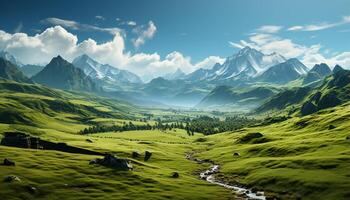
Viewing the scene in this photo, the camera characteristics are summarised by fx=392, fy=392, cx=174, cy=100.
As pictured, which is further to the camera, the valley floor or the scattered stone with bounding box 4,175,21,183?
the scattered stone with bounding box 4,175,21,183

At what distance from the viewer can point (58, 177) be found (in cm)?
12081

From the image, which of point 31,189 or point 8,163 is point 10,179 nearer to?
point 31,189

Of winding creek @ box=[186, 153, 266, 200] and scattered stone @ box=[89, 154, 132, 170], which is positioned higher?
scattered stone @ box=[89, 154, 132, 170]

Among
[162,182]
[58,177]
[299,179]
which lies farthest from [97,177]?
[299,179]

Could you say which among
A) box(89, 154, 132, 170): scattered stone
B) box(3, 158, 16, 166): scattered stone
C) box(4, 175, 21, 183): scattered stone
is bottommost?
box(4, 175, 21, 183): scattered stone

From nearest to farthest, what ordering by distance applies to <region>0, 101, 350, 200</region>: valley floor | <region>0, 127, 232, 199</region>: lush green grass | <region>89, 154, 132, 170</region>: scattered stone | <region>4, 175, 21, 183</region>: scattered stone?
1. <region>0, 127, 232, 199</region>: lush green grass
2. <region>0, 101, 350, 200</region>: valley floor
3. <region>4, 175, 21, 183</region>: scattered stone
4. <region>89, 154, 132, 170</region>: scattered stone

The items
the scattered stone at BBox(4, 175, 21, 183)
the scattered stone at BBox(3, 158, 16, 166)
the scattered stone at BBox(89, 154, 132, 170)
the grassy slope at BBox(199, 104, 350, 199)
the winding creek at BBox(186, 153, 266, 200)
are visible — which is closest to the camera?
the grassy slope at BBox(199, 104, 350, 199)

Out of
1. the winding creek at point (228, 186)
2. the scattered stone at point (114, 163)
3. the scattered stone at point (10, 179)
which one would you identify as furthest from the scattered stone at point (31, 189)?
the winding creek at point (228, 186)

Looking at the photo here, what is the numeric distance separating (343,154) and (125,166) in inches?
3061

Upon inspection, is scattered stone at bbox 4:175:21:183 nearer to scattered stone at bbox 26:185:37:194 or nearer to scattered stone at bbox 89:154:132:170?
scattered stone at bbox 26:185:37:194

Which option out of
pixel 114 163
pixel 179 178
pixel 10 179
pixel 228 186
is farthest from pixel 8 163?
pixel 228 186

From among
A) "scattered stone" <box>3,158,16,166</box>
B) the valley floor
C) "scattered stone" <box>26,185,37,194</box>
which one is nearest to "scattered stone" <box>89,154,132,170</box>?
the valley floor

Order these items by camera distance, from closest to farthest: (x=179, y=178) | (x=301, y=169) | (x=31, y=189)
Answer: (x=31, y=189)
(x=301, y=169)
(x=179, y=178)

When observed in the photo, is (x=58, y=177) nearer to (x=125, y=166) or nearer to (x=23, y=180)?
(x=23, y=180)
